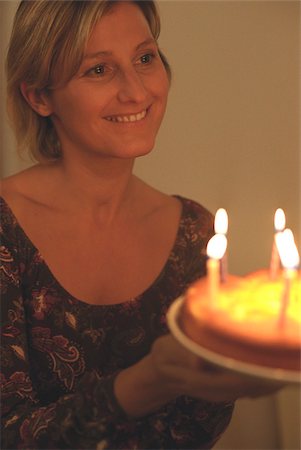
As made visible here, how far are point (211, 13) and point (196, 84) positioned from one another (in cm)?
23

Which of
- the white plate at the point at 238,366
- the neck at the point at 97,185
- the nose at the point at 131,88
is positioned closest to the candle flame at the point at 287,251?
the white plate at the point at 238,366

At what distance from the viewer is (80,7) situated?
4.75ft

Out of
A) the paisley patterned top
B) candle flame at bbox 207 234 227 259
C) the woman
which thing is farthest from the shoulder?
candle flame at bbox 207 234 227 259

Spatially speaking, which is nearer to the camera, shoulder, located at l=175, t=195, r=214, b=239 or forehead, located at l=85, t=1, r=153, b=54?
forehead, located at l=85, t=1, r=153, b=54

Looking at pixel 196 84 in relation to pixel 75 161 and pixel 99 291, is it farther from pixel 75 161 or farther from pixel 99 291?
pixel 99 291

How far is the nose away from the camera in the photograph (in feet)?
4.80

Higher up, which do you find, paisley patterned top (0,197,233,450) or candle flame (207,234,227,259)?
candle flame (207,234,227,259)

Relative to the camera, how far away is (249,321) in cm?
96

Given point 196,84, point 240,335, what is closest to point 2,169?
point 196,84

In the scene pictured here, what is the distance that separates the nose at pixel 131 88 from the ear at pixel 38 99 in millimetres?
222

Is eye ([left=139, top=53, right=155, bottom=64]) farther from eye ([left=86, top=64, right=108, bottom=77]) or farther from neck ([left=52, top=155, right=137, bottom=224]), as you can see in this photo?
neck ([left=52, top=155, right=137, bottom=224])

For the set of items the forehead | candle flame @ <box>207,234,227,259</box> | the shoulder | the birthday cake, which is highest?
the forehead

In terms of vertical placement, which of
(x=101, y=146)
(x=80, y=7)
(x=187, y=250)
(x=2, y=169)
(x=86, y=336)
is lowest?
(x=86, y=336)

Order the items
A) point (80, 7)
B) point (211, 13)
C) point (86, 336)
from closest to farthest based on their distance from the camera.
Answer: point (80, 7)
point (86, 336)
point (211, 13)
